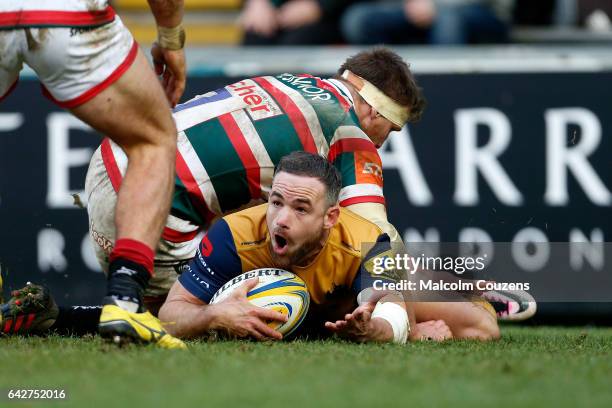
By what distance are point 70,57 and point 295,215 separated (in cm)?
134

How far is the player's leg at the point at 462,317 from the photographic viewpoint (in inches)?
227

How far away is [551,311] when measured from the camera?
8.00 meters

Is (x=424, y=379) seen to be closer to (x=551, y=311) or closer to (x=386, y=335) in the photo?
(x=386, y=335)

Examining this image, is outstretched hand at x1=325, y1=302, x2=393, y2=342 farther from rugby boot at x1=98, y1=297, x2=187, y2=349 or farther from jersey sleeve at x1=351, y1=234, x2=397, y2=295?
rugby boot at x1=98, y1=297, x2=187, y2=349

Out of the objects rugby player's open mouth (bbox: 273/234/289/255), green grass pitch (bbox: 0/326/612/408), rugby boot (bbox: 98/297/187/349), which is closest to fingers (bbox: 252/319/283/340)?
green grass pitch (bbox: 0/326/612/408)

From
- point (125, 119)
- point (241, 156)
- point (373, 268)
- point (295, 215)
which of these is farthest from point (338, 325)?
point (125, 119)

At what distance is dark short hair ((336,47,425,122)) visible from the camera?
240 inches

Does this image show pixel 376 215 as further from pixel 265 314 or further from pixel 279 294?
pixel 265 314

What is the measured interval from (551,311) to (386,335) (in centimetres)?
315

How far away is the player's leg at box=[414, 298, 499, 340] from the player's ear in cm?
83

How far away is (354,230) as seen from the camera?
5.41 meters

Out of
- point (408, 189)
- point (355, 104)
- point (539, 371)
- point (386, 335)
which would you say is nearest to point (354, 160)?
point (355, 104)

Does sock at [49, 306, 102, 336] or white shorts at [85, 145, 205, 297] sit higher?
white shorts at [85, 145, 205, 297]

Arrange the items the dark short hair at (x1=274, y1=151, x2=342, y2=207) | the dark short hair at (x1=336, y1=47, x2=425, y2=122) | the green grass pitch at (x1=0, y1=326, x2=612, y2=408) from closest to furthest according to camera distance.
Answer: the green grass pitch at (x1=0, y1=326, x2=612, y2=408)
the dark short hair at (x1=274, y1=151, x2=342, y2=207)
the dark short hair at (x1=336, y1=47, x2=425, y2=122)
